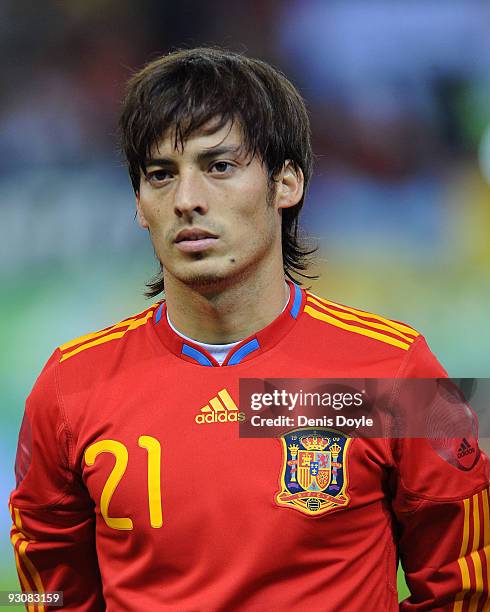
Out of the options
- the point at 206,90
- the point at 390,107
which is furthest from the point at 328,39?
the point at 206,90

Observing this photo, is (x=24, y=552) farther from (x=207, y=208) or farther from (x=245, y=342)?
(x=207, y=208)

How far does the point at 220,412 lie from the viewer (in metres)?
1.91

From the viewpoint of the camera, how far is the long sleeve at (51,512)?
202 cm

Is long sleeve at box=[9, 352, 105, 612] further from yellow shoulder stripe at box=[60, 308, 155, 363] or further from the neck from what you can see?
the neck

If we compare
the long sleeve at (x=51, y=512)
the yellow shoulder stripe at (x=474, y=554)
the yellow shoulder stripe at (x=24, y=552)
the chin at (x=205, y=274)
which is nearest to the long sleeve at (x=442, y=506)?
the yellow shoulder stripe at (x=474, y=554)

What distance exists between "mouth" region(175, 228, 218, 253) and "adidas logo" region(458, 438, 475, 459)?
2.06 feet

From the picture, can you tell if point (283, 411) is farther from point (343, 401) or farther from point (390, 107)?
point (390, 107)

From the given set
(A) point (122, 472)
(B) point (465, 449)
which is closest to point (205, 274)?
(A) point (122, 472)

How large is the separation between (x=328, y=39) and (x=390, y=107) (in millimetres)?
355

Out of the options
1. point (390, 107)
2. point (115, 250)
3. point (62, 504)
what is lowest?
point (62, 504)

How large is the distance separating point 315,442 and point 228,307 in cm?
32

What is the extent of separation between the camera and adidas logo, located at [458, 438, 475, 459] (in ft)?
6.23

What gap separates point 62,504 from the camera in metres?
2.04

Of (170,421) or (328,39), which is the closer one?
(170,421)
